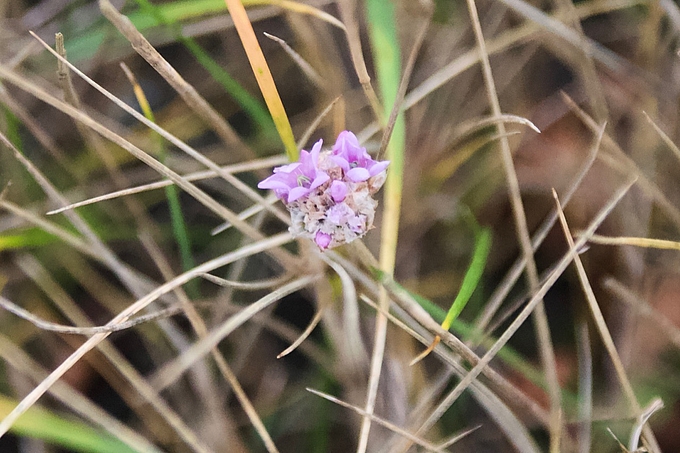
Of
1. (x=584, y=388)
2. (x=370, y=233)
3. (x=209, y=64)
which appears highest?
(x=209, y=64)

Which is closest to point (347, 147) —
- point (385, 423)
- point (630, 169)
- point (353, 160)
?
point (353, 160)

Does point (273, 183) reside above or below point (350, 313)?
above

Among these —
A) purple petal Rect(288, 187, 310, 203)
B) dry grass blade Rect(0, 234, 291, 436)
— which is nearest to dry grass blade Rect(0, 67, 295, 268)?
dry grass blade Rect(0, 234, 291, 436)

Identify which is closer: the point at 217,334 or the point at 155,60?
the point at 155,60

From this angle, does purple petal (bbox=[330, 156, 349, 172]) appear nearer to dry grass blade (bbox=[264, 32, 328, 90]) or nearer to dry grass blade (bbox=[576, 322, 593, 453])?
dry grass blade (bbox=[264, 32, 328, 90])

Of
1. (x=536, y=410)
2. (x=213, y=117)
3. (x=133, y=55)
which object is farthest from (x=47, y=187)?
(x=536, y=410)

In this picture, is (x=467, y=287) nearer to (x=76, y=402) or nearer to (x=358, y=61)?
(x=358, y=61)

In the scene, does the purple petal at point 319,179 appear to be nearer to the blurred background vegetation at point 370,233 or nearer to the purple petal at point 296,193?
the purple petal at point 296,193
